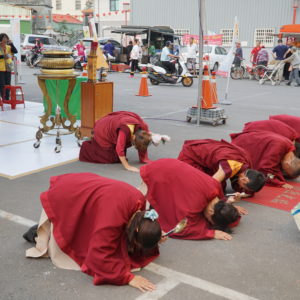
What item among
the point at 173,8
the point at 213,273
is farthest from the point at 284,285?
the point at 173,8

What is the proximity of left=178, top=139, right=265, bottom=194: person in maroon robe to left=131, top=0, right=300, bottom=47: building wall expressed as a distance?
75.8 feet

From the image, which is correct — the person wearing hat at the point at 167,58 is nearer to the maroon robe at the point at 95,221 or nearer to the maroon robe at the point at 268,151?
the maroon robe at the point at 268,151

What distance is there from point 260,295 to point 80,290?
115 cm

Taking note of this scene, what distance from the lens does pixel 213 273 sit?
3025 millimetres

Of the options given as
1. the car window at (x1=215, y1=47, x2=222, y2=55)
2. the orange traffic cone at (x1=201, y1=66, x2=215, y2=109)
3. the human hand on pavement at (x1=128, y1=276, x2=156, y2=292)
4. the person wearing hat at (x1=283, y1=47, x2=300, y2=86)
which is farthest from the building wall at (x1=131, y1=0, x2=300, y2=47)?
the human hand on pavement at (x1=128, y1=276, x2=156, y2=292)

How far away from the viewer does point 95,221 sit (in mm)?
2830

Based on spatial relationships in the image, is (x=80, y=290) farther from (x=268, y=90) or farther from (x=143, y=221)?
(x=268, y=90)

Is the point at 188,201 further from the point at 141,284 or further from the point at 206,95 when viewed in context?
the point at 206,95

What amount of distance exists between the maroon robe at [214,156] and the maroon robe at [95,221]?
1270 mm

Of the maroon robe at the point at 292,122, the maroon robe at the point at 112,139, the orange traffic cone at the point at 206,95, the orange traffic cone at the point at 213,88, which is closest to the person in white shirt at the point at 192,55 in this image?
the orange traffic cone at the point at 213,88

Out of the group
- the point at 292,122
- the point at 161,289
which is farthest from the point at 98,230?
the point at 292,122

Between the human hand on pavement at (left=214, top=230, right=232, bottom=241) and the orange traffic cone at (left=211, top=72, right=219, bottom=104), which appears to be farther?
the orange traffic cone at (left=211, top=72, right=219, bottom=104)

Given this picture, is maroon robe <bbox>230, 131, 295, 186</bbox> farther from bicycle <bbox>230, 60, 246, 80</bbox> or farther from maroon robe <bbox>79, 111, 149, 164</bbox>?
bicycle <bbox>230, 60, 246, 80</bbox>

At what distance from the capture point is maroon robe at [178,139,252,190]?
3988 mm
